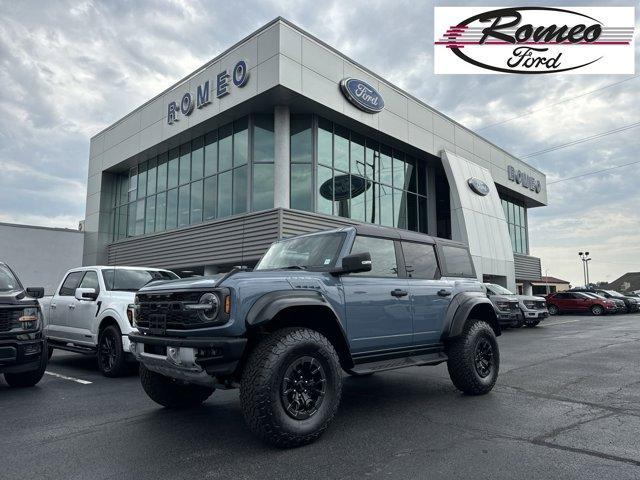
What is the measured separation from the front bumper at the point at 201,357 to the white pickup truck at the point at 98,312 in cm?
355

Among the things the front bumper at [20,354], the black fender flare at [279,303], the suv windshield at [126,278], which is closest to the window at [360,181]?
the suv windshield at [126,278]

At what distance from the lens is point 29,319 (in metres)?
6.55

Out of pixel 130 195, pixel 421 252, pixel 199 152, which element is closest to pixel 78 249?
pixel 130 195

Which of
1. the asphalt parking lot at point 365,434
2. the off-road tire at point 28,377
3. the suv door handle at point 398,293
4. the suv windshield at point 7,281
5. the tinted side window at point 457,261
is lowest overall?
the asphalt parking lot at point 365,434

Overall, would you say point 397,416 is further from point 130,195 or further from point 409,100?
point 130,195

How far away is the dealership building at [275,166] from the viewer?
17.0 m

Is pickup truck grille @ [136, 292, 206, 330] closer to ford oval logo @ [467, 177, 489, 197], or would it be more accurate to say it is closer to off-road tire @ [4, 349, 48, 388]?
off-road tire @ [4, 349, 48, 388]

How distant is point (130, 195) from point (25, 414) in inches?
838

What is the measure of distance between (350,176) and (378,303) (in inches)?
589

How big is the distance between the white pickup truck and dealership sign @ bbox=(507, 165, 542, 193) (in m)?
27.1

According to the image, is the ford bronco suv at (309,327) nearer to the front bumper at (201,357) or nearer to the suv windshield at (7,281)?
the front bumper at (201,357)

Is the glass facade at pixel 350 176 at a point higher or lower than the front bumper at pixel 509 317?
higher

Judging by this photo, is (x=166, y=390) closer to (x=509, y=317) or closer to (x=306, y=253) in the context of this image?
(x=306, y=253)

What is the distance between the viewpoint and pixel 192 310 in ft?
13.6
